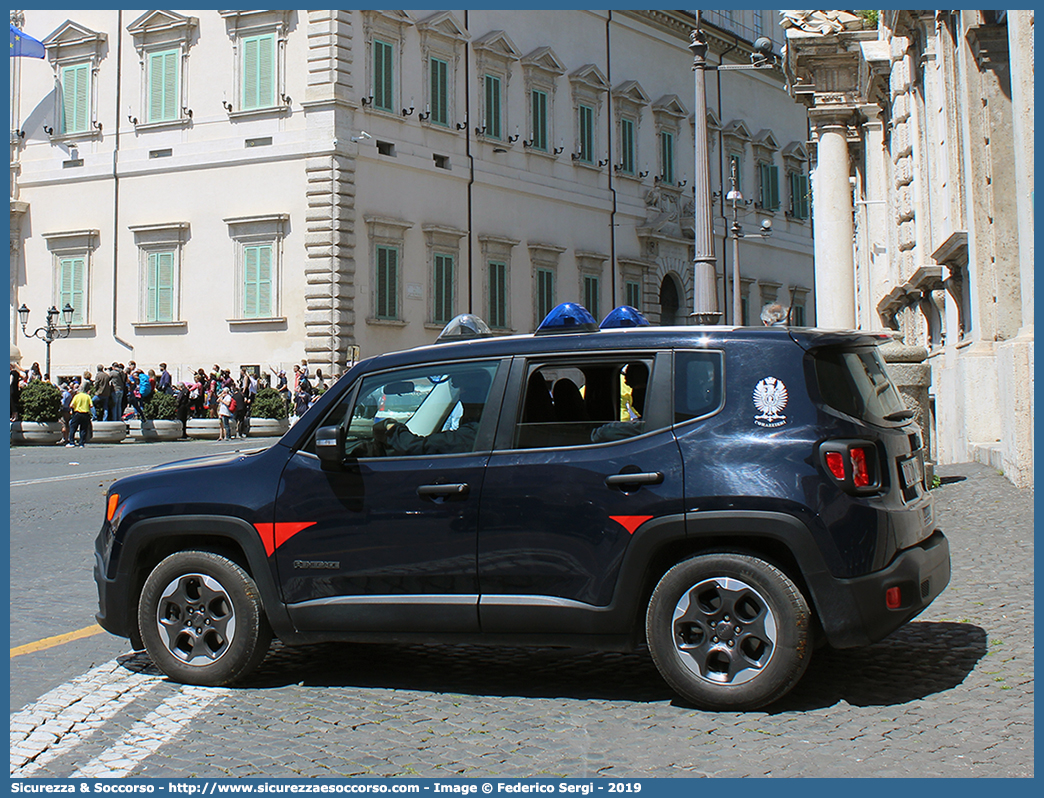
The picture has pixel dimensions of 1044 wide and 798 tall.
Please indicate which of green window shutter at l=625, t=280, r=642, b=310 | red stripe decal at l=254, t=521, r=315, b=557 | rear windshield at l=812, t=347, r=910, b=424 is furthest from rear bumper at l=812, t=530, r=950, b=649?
green window shutter at l=625, t=280, r=642, b=310

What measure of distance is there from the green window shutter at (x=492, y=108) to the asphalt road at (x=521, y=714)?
32.1m

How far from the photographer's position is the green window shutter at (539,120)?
130 feet

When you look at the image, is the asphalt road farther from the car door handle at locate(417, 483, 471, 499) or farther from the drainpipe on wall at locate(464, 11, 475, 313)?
the drainpipe on wall at locate(464, 11, 475, 313)

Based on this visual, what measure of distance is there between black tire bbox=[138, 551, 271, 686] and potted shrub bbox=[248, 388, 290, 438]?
2386cm

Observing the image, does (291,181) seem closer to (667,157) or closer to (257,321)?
(257,321)

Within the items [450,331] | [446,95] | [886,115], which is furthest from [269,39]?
[450,331]

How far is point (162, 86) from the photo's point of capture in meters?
34.8

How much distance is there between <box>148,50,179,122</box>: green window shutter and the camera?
34.6 meters

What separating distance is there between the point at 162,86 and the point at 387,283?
28.4ft

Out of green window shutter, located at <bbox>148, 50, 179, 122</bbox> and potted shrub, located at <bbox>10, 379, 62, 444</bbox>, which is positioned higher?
green window shutter, located at <bbox>148, 50, 179, 122</bbox>

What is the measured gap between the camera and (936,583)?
5.33m

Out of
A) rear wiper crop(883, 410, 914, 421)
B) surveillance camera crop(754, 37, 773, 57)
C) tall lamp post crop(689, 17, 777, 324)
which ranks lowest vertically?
rear wiper crop(883, 410, 914, 421)

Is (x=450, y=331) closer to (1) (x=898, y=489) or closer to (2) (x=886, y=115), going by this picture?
(1) (x=898, y=489)

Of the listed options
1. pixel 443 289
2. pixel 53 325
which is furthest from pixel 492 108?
pixel 53 325
